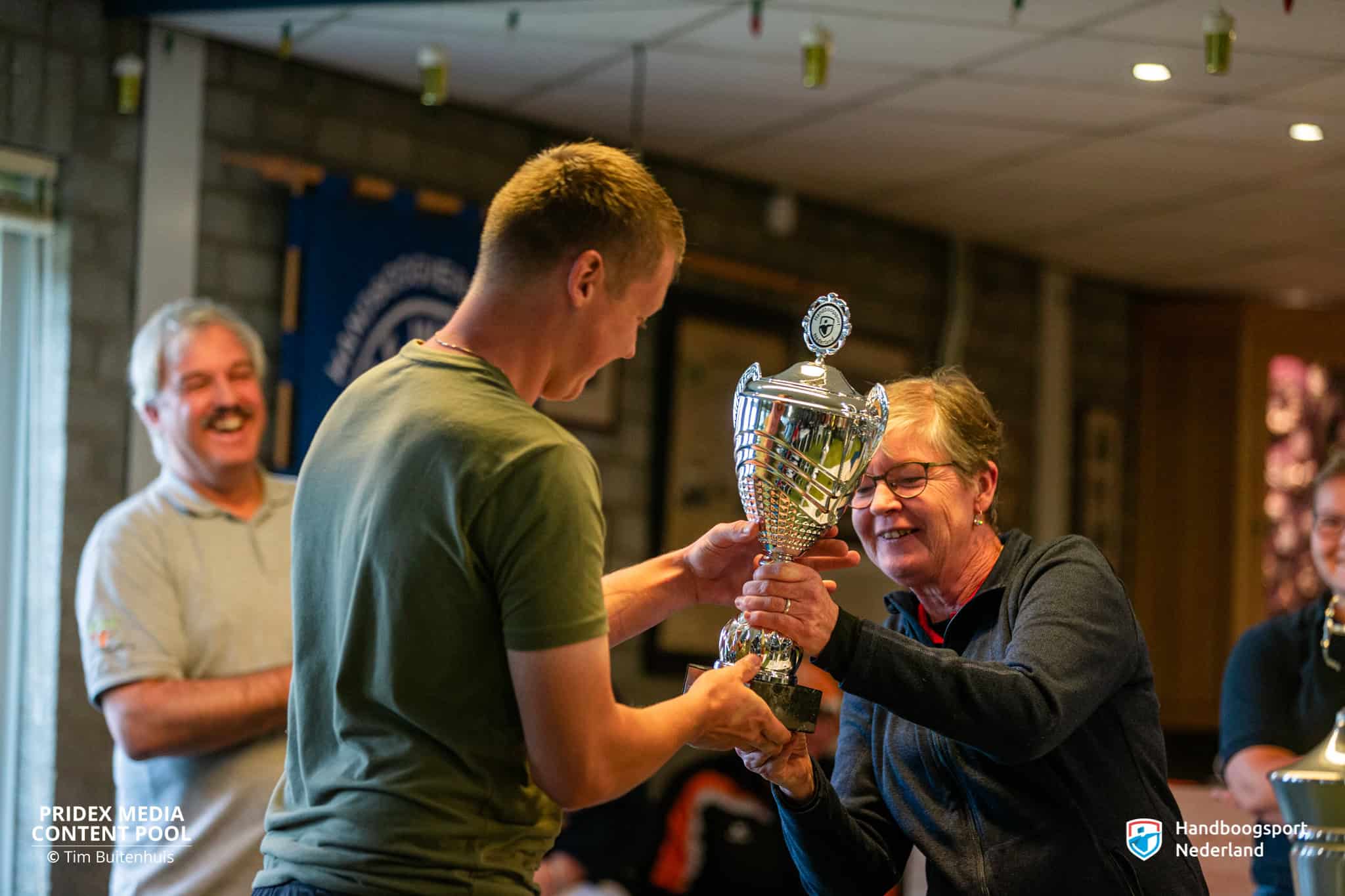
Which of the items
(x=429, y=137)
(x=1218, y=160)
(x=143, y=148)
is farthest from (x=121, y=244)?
(x=1218, y=160)

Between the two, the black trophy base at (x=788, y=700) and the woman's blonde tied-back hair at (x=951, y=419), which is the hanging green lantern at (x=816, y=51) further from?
the black trophy base at (x=788, y=700)

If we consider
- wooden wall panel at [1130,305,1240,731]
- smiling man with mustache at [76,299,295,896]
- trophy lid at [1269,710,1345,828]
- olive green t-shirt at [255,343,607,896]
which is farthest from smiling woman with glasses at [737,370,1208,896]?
wooden wall panel at [1130,305,1240,731]

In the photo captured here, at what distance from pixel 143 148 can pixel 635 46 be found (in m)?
1.43

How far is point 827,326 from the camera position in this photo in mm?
1909

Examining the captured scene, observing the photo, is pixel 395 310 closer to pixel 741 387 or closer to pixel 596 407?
pixel 596 407

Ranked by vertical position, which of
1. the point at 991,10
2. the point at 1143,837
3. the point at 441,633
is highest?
the point at 991,10

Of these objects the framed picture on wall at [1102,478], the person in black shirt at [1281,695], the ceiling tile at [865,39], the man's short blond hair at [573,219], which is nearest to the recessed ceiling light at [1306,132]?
the ceiling tile at [865,39]

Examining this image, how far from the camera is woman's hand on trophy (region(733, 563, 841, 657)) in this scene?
5.63ft

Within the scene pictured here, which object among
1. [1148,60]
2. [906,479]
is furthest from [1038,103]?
[906,479]

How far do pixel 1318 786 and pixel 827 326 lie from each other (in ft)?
2.69

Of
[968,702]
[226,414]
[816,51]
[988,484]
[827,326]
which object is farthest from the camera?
[816,51]

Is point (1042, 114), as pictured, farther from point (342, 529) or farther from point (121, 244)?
point (342, 529)

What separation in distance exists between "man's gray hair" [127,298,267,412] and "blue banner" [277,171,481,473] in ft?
4.68

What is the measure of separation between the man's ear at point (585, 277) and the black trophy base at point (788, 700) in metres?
0.51
